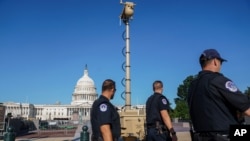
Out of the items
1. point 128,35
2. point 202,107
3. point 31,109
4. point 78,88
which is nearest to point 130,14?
point 128,35

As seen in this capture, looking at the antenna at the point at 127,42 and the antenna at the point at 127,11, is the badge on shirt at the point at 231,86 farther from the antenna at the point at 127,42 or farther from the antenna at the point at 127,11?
the antenna at the point at 127,11

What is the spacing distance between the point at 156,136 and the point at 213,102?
2933 millimetres

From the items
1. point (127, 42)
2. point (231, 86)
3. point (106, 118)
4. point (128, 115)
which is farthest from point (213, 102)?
point (127, 42)

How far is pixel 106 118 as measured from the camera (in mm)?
4391

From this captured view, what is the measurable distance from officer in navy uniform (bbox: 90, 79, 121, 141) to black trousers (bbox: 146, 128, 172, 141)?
5.58 ft

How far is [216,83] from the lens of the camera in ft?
10.7

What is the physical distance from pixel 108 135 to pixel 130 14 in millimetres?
11601

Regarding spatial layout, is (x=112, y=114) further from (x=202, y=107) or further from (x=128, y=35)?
(x=128, y=35)

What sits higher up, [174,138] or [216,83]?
[216,83]

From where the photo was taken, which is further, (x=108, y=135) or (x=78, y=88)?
(x=78, y=88)

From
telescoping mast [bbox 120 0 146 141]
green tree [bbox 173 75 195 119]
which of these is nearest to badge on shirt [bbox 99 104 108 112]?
telescoping mast [bbox 120 0 146 141]

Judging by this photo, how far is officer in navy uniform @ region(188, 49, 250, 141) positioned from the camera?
3.14 meters

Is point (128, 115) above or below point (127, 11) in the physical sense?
below

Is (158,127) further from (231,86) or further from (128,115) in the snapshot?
(128,115)
